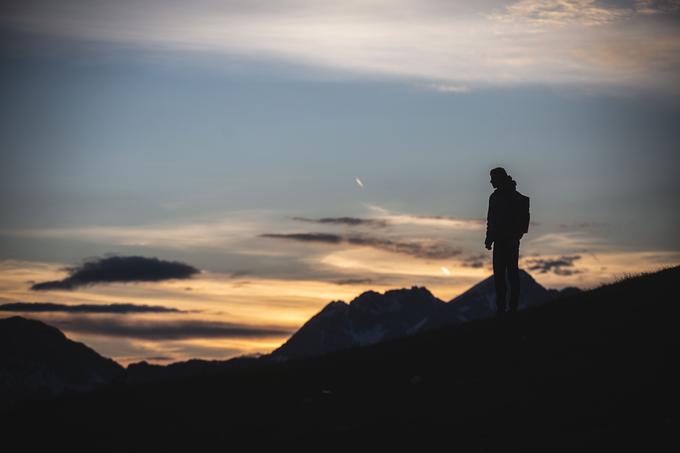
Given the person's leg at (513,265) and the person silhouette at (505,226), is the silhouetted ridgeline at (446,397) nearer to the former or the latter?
the person's leg at (513,265)

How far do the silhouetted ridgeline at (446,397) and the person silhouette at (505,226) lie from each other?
44.4 inches

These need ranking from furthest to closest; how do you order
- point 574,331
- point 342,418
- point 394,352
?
1. point 394,352
2. point 574,331
3. point 342,418

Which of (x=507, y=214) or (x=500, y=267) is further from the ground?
(x=507, y=214)

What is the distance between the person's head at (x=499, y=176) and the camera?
24.6m

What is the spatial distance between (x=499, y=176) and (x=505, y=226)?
1.31 meters

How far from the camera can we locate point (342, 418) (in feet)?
58.6

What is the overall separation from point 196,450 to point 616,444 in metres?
7.14

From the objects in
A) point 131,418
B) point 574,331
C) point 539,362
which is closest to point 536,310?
point 574,331

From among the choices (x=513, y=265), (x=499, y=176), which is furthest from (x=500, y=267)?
(x=499, y=176)

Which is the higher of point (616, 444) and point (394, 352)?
point (394, 352)

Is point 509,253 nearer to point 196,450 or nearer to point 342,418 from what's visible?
point 342,418

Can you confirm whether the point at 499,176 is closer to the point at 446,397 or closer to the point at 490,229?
the point at 490,229

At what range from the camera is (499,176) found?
24.6 m

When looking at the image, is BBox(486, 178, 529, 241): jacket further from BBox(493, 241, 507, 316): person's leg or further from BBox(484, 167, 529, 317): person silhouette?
BBox(493, 241, 507, 316): person's leg
